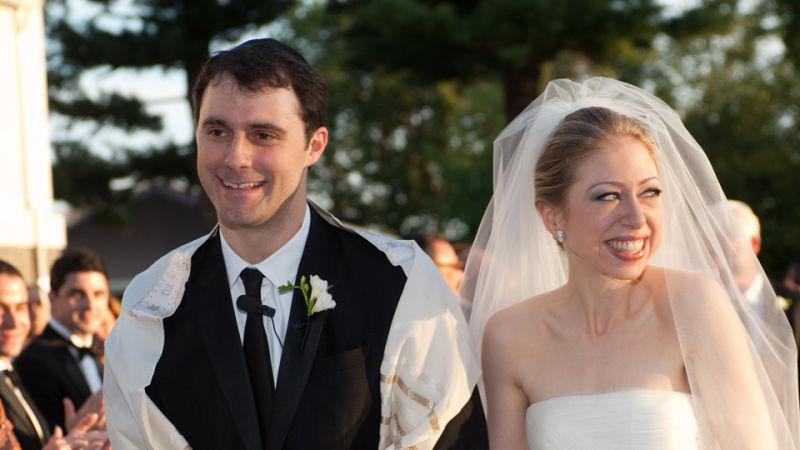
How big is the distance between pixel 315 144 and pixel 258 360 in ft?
2.30

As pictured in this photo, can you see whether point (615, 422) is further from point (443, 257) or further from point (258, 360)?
point (443, 257)

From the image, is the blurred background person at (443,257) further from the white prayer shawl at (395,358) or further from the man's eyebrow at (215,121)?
the man's eyebrow at (215,121)

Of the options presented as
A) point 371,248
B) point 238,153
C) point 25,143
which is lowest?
point 371,248

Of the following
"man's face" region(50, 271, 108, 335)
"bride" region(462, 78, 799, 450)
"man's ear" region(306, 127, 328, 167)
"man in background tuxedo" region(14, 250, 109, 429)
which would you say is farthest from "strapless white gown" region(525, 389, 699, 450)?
"man's face" region(50, 271, 108, 335)

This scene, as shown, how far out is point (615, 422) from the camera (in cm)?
382

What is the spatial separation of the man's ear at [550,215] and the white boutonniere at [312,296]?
0.94 metres

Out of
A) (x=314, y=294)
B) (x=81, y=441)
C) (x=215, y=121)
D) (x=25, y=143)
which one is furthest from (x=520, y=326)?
(x=25, y=143)

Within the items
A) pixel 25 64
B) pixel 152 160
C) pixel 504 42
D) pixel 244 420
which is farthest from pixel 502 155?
pixel 152 160

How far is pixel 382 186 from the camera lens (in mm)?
41562

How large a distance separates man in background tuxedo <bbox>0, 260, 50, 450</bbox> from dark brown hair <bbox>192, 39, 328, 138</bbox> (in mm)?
2372

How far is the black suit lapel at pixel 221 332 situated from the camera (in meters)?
3.35

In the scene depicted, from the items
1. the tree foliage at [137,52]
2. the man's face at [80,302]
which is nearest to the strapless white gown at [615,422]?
the man's face at [80,302]

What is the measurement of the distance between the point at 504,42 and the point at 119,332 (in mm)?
15943

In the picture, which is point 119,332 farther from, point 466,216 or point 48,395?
point 466,216
